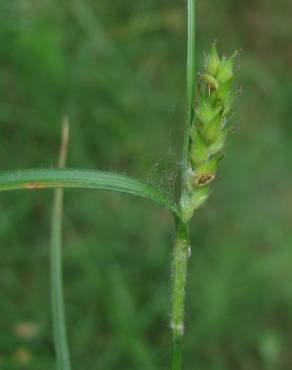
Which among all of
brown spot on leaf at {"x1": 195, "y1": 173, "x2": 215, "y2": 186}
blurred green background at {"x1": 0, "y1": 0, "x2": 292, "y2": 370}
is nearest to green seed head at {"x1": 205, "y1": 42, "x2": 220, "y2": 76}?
brown spot on leaf at {"x1": 195, "y1": 173, "x2": 215, "y2": 186}

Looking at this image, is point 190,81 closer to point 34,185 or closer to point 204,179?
point 204,179

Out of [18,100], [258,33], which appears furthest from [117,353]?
[258,33]

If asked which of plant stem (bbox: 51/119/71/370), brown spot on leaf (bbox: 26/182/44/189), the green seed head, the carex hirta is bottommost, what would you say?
plant stem (bbox: 51/119/71/370)

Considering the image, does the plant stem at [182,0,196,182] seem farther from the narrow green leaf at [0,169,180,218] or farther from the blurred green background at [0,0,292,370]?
the blurred green background at [0,0,292,370]

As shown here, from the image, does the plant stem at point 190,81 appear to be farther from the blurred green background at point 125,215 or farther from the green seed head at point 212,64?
the blurred green background at point 125,215

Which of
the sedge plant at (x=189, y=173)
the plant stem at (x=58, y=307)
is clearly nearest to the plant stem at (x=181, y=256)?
the sedge plant at (x=189, y=173)

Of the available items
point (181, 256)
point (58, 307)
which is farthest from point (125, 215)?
point (181, 256)

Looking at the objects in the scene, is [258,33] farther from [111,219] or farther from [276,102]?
[111,219]
